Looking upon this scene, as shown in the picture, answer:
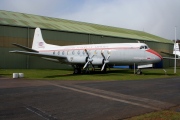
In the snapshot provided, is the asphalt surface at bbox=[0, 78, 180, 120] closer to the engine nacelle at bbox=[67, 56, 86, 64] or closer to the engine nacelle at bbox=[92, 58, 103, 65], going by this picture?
the engine nacelle at bbox=[92, 58, 103, 65]

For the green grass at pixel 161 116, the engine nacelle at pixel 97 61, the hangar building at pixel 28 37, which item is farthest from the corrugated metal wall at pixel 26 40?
the green grass at pixel 161 116

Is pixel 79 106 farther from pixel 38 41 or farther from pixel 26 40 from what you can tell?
pixel 26 40

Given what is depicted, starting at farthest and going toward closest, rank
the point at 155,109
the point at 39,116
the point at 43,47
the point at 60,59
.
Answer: the point at 43,47, the point at 60,59, the point at 155,109, the point at 39,116

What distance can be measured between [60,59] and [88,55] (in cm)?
396

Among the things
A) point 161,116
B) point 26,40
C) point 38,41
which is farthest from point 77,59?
point 161,116

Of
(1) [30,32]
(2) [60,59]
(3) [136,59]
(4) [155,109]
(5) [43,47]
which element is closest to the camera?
(4) [155,109]

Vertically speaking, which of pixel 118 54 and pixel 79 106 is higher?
pixel 118 54

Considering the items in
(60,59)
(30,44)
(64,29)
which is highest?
(64,29)

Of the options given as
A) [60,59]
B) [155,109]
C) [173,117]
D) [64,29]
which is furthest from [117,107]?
[64,29]

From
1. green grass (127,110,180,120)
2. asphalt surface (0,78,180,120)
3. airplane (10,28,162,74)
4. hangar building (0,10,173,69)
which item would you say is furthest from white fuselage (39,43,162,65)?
green grass (127,110,180,120)

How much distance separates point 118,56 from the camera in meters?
27.8

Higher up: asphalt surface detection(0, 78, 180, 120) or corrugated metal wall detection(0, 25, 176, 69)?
corrugated metal wall detection(0, 25, 176, 69)

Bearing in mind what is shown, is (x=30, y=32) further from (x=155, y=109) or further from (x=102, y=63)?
(x=155, y=109)

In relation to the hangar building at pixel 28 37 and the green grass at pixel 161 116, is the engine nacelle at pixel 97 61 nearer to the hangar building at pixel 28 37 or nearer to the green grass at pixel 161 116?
the hangar building at pixel 28 37
